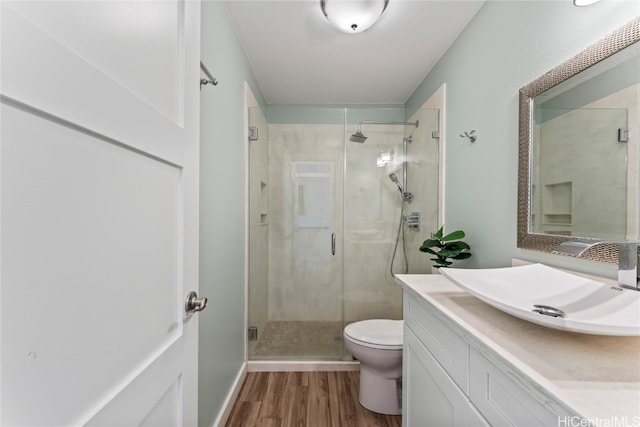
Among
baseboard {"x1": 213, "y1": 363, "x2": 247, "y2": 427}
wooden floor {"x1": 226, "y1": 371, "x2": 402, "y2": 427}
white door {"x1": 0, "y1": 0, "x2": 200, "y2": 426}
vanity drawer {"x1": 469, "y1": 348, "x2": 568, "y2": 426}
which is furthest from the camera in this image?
wooden floor {"x1": 226, "y1": 371, "x2": 402, "y2": 427}

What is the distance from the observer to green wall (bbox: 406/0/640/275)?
1.07 m

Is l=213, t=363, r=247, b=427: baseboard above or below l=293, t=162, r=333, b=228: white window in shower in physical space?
below

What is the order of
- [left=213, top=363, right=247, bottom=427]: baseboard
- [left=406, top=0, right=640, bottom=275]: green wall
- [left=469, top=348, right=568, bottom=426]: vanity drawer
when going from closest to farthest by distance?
[left=469, top=348, right=568, bottom=426]: vanity drawer < [left=406, top=0, right=640, bottom=275]: green wall < [left=213, top=363, right=247, bottom=427]: baseboard

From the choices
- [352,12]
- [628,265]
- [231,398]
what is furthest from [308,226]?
[628,265]

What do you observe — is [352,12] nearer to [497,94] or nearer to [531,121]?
[497,94]

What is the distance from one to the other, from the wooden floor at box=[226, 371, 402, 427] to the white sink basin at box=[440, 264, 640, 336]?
3.84ft

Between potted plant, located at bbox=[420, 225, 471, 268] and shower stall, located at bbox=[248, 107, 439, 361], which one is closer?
potted plant, located at bbox=[420, 225, 471, 268]

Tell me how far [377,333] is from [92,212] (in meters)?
1.81

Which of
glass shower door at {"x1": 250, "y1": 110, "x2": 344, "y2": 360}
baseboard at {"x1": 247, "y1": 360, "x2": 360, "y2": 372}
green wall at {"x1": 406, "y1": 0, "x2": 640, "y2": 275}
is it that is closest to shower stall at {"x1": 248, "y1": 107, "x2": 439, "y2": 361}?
glass shower door at {"x1": 250, "y1": 110, "x2": 344, "y2": 360}

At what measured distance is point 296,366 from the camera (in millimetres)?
2277

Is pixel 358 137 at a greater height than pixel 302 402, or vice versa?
pixel 358 137

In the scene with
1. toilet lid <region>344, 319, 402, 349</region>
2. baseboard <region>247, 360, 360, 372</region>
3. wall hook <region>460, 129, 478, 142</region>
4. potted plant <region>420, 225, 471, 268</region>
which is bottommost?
baseboard <region>247, 360, 360, 372</region>

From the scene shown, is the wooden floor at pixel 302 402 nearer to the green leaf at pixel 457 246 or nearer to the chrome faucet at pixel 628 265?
the green leaf at pixel 457 246

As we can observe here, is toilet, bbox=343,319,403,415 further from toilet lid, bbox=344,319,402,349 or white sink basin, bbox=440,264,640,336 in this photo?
white sink basin, bbox=440,264,640,336
